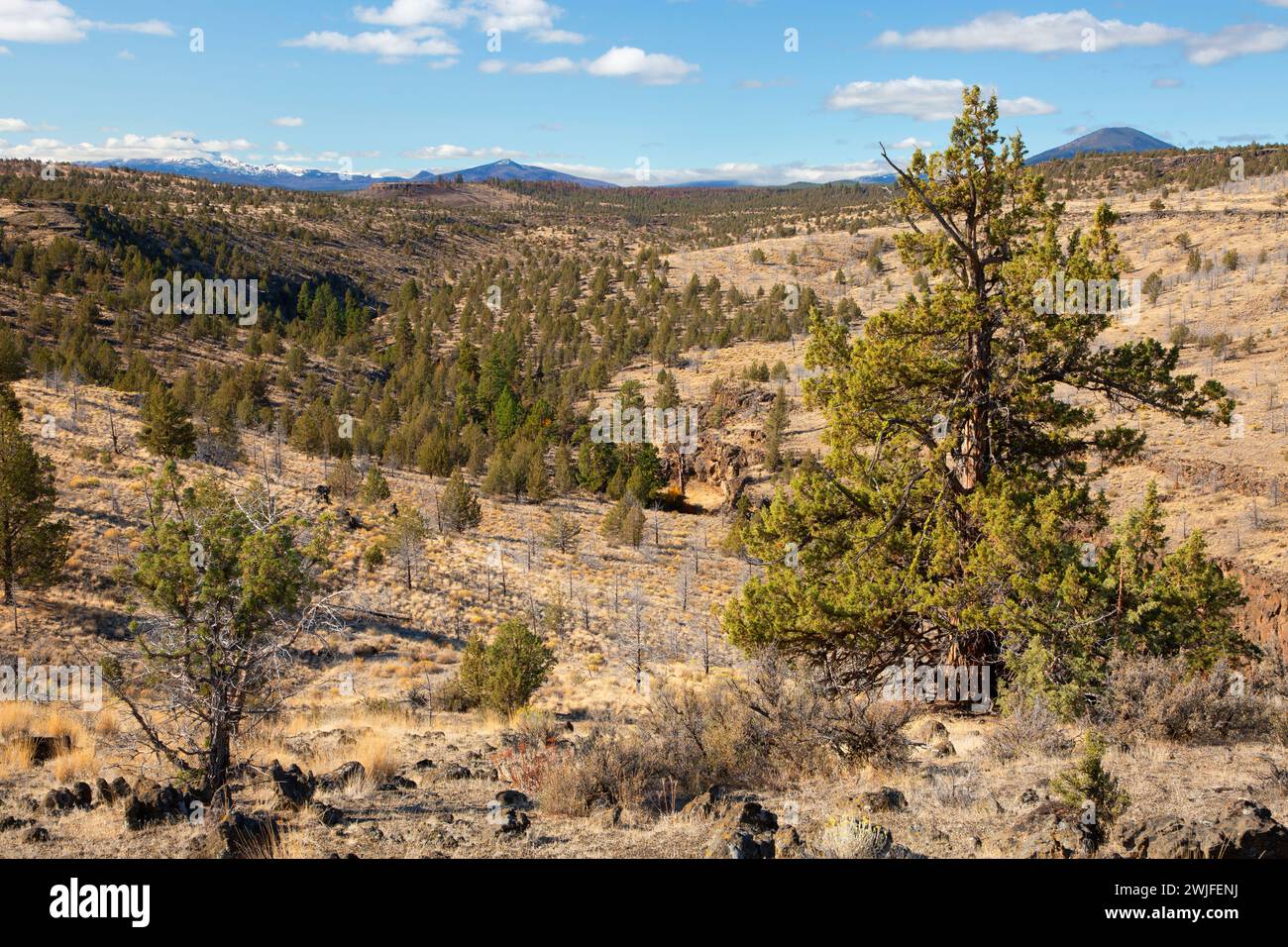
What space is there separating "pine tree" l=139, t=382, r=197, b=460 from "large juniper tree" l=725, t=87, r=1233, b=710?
91.6ft

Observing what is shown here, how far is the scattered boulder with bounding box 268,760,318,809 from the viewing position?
6.29 meters

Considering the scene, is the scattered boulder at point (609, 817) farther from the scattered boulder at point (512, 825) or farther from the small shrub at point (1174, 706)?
the small shrub at point (1174, 706)

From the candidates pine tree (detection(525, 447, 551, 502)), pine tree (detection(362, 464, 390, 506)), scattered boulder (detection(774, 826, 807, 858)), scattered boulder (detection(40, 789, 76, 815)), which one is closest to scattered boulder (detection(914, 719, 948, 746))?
scattered boulder (detection(774, 826, 807, 858))

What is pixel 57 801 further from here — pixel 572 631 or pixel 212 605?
pixel 572 631

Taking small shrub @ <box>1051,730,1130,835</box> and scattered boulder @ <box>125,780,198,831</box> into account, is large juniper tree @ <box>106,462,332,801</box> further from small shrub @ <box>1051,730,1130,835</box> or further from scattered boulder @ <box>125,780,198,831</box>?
small shrub @ <box>1051,730,1130,835</box>

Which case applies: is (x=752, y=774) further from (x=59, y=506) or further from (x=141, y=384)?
(x=141, y=384)

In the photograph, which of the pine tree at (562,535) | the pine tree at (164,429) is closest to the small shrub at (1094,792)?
the pine tree at (562,535)

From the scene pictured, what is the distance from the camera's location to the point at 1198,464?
92.6 ft

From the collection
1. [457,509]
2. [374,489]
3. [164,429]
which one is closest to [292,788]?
[164,429]

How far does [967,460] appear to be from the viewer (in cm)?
1016

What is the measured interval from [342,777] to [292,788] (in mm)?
742

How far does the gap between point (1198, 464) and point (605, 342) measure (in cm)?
4793
